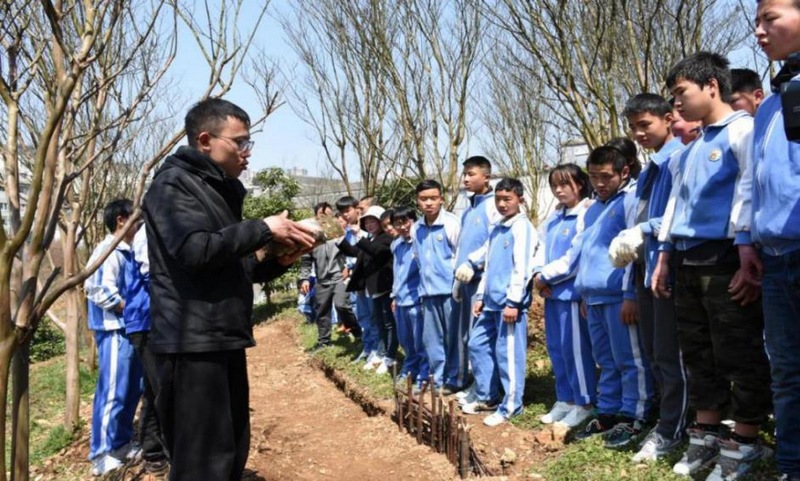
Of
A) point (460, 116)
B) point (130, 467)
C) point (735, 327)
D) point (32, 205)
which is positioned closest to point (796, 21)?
point (735, 327)

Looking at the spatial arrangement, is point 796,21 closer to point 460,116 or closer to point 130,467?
point 130,467

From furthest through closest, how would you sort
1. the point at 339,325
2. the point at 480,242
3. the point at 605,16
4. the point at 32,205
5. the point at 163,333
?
1. the point at 339,325
2. the point at 605,16
3. the point at 480,242
4. the point at 32,205
5. the point at 163,333

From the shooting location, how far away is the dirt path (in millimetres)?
4664

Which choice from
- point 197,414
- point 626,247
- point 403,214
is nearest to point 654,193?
point 626,247

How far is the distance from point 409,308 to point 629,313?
3082 mm

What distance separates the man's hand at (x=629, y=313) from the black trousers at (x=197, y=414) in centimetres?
241

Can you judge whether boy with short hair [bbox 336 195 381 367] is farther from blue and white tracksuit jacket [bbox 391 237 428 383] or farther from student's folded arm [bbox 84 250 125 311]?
student's folded arm [bbox 84 250 125 311]

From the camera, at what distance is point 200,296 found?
104 inches

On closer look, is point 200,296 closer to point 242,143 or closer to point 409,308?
point 242,143

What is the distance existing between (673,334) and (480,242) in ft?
7.77

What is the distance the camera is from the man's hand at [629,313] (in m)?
3.98

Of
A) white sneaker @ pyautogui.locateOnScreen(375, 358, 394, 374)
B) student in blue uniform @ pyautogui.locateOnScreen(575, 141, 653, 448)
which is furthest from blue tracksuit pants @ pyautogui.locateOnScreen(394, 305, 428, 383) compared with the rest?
student in blue uniform @ pyautogui.locateOnScreen(575, 141, 653, 448)

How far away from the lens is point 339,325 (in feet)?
38.2

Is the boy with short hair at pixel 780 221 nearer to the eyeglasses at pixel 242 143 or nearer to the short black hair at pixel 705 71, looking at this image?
the short black hair at pixel 705 71
